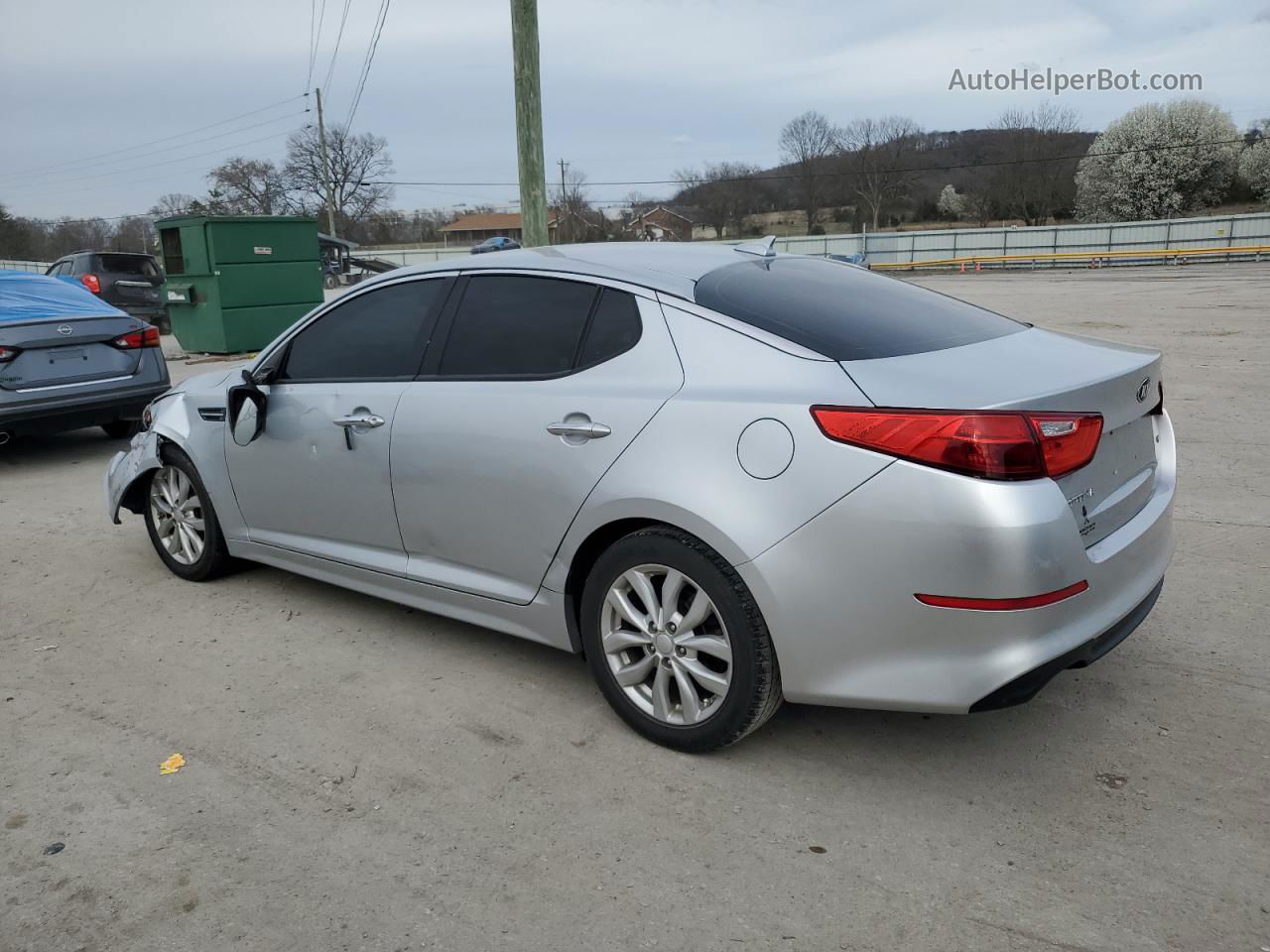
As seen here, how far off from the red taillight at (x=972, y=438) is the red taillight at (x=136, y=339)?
720 cm

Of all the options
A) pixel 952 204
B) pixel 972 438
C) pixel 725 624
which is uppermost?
pixel 952 204

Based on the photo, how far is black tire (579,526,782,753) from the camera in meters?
2.92

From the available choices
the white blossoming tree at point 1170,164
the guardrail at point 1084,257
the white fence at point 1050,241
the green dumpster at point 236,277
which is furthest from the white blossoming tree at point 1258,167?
the green dumpster at point 236,277

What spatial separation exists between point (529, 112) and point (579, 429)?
7.77m

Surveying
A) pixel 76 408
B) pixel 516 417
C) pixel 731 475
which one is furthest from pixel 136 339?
pixel 731 475

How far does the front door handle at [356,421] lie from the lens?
155 inches

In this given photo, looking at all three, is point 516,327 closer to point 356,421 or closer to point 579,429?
point 579,429

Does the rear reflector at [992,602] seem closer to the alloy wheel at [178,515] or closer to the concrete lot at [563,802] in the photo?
the concrete lot at [563,802]

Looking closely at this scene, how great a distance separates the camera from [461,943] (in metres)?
2.41

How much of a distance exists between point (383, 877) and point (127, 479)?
3375 mm

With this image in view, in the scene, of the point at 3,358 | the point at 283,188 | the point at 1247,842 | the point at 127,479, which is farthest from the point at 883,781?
the point at 283,188

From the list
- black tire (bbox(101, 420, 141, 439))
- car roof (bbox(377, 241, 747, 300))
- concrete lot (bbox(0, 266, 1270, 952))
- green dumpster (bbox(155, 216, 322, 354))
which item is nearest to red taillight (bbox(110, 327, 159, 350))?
black tire (bbox(101, 420, 141, 439))

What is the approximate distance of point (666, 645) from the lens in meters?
3.12

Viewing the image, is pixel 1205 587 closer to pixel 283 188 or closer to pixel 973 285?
pixel 973 285
